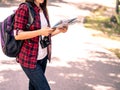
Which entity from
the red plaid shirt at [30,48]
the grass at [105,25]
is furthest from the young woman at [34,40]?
the grass at [105,25]

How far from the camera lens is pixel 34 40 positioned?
4.01 meters

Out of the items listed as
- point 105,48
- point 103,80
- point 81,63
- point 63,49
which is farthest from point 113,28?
point 103,80

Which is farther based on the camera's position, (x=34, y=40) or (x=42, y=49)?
(x=42, y=49)

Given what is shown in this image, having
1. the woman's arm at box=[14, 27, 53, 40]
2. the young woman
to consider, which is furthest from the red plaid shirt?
the woman's arm at box=[14, 27, 53, 40]

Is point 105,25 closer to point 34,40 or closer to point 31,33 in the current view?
point 34,40

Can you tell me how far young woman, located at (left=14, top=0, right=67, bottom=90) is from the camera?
12.6 feet

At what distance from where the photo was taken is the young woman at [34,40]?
3.85 m

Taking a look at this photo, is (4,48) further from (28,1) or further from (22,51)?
(28,1)

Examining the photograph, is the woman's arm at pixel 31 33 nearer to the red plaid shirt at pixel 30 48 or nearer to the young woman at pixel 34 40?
the young woman at pixel 34 40

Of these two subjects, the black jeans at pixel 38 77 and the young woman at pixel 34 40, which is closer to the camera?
the young woman at pixel 34 40

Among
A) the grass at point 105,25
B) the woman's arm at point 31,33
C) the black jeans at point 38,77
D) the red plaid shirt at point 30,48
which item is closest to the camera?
the woman's arm at point 31,33

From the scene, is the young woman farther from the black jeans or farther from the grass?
the grass

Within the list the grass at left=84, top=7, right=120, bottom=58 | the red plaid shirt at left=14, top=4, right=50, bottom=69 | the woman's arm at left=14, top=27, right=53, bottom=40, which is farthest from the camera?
the grass at left=84, top=7, right=120, bottom=58

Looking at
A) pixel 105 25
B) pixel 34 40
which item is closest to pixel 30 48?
pixel 34 40
